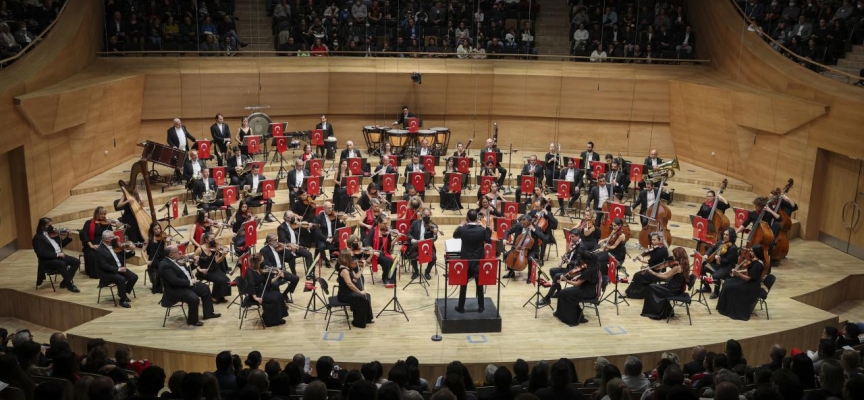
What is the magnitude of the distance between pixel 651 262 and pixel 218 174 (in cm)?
803

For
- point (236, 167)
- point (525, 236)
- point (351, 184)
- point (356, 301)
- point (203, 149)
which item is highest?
point (203, 149)

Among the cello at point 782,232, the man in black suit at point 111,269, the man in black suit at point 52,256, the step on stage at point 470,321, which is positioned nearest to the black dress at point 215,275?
the man in black suit at point 111,269

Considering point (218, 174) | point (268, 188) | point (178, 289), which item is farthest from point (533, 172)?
point (178, 289)

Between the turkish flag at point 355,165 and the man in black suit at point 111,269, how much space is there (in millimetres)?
5330

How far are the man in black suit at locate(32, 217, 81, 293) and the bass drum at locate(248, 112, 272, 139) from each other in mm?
6575

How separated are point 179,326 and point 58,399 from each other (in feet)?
17.8

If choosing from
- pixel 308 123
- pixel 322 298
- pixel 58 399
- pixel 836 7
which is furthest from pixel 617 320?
pixel 308 123

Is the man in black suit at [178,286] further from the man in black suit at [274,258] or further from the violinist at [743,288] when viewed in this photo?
the violinist at [743,288]

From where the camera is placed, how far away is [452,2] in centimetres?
2092

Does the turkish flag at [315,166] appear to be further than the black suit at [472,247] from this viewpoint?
Yes

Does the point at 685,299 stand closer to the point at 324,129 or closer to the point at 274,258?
the point at 274,258

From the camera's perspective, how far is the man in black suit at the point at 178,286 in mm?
10859

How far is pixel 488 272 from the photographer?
419 inches

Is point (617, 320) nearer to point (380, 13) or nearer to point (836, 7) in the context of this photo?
point (836, 7)
